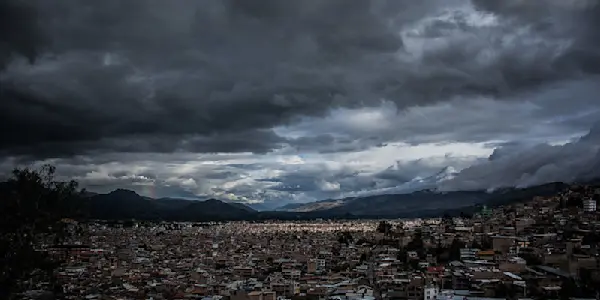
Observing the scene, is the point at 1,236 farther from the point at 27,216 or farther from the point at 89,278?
the point at 89,278

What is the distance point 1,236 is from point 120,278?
46.8ft

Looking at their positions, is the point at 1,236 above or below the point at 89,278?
above

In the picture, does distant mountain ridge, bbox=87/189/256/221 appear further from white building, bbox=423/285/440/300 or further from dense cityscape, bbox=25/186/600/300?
white building, bbox=423/285/440/300

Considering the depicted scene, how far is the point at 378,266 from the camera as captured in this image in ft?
89.6

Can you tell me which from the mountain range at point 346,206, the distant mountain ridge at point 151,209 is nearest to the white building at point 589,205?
the mountain range at point 346,206

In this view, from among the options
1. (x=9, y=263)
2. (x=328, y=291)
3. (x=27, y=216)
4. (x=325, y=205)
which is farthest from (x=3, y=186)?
(x=325, y=205)

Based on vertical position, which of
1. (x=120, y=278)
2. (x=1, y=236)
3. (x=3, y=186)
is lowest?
(x=120, y=278)

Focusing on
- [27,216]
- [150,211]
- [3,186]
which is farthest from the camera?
[150,211]

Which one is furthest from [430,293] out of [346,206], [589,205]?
[346,206]

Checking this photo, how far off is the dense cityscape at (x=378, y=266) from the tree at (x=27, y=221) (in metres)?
1.08

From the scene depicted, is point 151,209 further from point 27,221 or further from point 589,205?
point 27,221

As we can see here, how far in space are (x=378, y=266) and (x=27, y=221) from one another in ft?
57.2

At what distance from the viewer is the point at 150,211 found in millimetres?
123062

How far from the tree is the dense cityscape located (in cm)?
108
